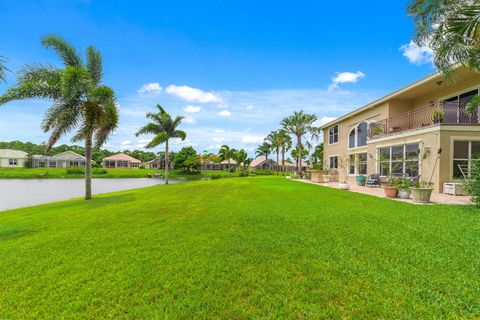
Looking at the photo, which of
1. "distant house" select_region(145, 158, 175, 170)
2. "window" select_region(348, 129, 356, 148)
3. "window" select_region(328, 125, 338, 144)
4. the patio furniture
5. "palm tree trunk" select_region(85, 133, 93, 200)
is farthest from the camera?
"distant house" select_region(145, 158, 175, 170)

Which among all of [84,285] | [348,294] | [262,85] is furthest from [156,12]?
[348,294]

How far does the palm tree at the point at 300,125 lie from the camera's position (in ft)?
114

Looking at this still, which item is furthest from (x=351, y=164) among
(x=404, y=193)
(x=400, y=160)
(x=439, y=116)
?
(x=404, y=193)

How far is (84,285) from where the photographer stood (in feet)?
11.3

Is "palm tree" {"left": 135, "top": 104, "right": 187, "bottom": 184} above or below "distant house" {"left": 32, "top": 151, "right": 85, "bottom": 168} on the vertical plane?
above

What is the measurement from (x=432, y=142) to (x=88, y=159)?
730 inches

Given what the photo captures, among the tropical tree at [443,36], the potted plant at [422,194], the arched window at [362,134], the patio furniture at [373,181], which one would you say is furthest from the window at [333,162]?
the potted plant at [422,194]

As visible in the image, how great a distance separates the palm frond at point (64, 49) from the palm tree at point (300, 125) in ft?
88.9

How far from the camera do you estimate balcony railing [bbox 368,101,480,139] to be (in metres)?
13.1

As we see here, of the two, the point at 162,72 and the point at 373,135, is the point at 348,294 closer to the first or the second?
the point at 373,135

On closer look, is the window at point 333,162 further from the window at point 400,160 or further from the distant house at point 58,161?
the distant house at point 58,161

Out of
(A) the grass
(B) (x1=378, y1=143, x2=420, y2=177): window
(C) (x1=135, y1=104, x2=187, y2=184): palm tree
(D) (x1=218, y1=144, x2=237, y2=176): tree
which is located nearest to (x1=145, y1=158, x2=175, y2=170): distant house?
(D) (x1=218, y1=144, x2=237, y2=176): tree

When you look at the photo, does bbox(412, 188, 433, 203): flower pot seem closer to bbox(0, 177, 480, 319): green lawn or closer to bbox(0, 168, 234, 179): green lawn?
bbox(0, 177, 480, 319): green lawn

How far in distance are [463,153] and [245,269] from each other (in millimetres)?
14566
